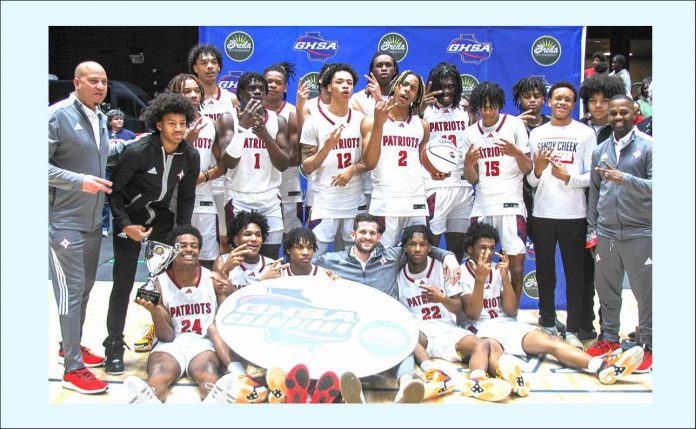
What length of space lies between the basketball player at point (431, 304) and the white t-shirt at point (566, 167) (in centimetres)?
102

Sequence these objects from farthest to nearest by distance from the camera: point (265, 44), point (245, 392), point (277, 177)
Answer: point (265, 44) → point (277, 177) → point (245, 392)

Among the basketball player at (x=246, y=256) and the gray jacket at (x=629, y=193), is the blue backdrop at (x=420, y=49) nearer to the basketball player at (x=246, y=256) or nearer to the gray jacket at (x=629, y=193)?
the gray jacket at (x=629, y=193)

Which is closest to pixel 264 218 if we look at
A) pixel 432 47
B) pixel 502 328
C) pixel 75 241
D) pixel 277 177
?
pixel 277 177

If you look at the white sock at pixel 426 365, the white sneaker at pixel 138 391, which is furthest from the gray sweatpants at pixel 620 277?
the white sneaker at pixel 138 391

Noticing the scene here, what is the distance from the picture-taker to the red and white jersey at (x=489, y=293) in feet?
16.7

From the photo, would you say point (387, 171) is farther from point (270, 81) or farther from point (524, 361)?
point (524, 361)

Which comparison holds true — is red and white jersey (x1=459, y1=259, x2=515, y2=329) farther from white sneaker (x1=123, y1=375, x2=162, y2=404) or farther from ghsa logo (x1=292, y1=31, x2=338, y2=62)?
ghsa logo (x1=292, y1=31, x2=338, y2=62)

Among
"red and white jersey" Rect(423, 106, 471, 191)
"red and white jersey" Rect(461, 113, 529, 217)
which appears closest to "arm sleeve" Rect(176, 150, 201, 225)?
"red and white jersey" Rect(423, 106, 471, 191)

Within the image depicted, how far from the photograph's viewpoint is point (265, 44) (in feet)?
21.3

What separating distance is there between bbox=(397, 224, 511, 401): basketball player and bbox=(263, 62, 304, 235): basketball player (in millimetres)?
1102

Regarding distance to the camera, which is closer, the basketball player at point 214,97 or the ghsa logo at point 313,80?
the basketball player at point 214,97

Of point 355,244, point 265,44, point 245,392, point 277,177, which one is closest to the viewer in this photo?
point 245,392

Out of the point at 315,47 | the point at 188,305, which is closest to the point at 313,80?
the point at 315,47

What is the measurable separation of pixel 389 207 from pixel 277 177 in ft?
2.80
